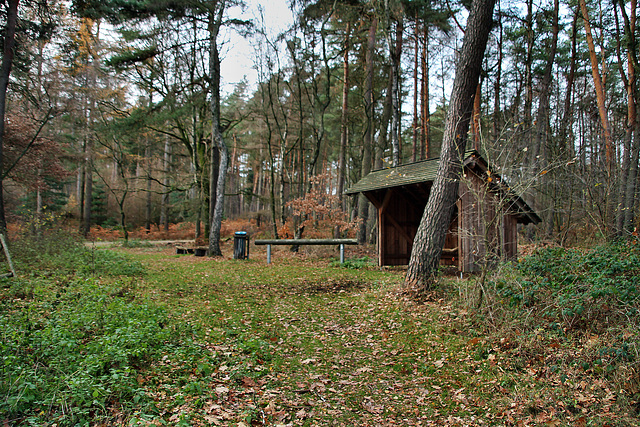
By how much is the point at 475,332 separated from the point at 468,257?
441 cm

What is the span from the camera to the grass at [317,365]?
275 cm

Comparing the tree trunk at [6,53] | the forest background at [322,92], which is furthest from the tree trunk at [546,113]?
the tree trunk at [6,53]

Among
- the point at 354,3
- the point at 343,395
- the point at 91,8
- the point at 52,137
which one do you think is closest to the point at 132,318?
the point at 343,395

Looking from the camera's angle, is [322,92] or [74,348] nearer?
[74,348]

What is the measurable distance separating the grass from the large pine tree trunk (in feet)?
2.00

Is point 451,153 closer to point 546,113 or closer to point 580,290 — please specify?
point 580,290

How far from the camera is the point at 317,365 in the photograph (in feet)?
12.6

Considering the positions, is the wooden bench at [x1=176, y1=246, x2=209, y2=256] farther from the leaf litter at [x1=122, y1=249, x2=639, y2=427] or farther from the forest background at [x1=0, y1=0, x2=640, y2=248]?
the leaf litter at [x1=122, y1=249, x2=639, y2=427]

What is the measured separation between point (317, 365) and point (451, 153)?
431 centimetres

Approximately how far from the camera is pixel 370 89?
14.6 metres

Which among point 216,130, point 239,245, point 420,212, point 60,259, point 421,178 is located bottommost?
point 60,259

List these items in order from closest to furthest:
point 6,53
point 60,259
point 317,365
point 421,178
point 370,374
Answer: point 370,374 → point 317,365 → point 60,259 → point 6,53 → point 421,178

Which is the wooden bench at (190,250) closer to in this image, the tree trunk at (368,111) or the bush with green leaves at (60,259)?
the bush with green leaves at (60,259)

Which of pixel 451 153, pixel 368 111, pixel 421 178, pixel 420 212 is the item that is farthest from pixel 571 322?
pixel 368 111
